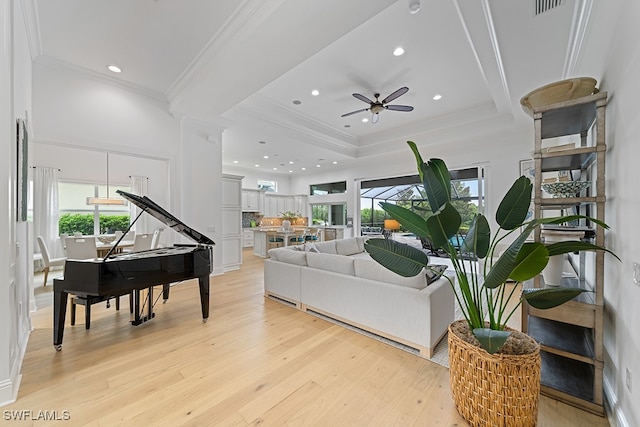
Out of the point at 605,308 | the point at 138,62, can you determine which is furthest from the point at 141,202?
the point at 605,308

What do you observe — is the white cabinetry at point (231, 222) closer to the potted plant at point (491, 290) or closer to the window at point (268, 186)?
the window at point (268, 186)

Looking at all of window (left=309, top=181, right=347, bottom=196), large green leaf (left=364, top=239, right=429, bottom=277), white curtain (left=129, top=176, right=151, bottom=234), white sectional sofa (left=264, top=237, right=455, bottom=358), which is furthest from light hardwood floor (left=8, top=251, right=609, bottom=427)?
window (left=309, top=181, right=347, bottom=196)

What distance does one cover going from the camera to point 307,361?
2367 mm

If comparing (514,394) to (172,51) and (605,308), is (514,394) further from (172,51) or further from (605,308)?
(172,51)

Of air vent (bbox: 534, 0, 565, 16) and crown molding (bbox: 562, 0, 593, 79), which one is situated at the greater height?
air vent (bbox: 534, 0, 565, 16)

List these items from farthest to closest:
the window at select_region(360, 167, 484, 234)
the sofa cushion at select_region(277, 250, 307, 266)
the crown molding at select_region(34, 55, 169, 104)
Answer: the window at select_region(360, 167, 484, 234)
the crown molding at select_region(34, 55, 169, 104)
the sofa cushion at select_region(277, 250, 307, 266)

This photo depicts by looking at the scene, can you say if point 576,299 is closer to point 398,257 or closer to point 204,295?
point 398,257

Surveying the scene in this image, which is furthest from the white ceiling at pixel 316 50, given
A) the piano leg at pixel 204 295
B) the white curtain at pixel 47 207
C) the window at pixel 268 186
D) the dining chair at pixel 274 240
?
the window at pixel 268 186

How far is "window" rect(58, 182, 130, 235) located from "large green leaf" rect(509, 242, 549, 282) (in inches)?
347

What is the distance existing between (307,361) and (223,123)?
512 centimetres

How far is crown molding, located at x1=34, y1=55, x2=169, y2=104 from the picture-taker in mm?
3816

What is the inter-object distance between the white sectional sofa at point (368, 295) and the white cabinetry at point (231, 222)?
107 inches

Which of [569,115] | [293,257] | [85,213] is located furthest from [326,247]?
[85,213]

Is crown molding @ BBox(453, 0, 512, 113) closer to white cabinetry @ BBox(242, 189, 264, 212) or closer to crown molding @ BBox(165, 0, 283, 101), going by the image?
crown molding @ BBox(165, 0, 283, 101)
